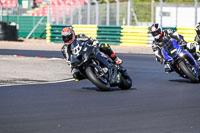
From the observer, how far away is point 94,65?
11.2 m

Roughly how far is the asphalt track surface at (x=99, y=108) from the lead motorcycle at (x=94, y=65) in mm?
232

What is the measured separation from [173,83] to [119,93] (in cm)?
257

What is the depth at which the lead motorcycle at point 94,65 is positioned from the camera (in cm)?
1116

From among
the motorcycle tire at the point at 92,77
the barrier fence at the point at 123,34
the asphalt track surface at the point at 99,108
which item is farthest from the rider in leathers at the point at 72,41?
the barrier fence at the point at 123,34

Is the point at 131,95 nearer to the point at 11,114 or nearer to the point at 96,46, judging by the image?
the point at 96,46

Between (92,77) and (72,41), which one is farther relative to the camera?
(72,41)

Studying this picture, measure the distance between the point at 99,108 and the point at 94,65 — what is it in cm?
234

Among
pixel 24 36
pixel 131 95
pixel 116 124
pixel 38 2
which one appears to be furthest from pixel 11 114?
pixel 38 2

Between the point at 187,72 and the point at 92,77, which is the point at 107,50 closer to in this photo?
the point at 92,77

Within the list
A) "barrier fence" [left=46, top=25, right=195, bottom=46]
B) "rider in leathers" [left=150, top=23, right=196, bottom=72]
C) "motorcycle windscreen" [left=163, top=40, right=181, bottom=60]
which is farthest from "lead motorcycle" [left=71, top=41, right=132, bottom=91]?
"barrier fence" [left=46, top=25, right=195, bottom=46]

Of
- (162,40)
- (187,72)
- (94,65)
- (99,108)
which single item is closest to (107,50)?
(94,65)

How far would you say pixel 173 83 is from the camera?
44.3 feet

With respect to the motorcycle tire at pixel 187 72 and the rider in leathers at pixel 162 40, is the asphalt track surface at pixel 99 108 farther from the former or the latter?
the rider in leathers at pixel 162 40

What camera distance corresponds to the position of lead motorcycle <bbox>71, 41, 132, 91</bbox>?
1116 cm
